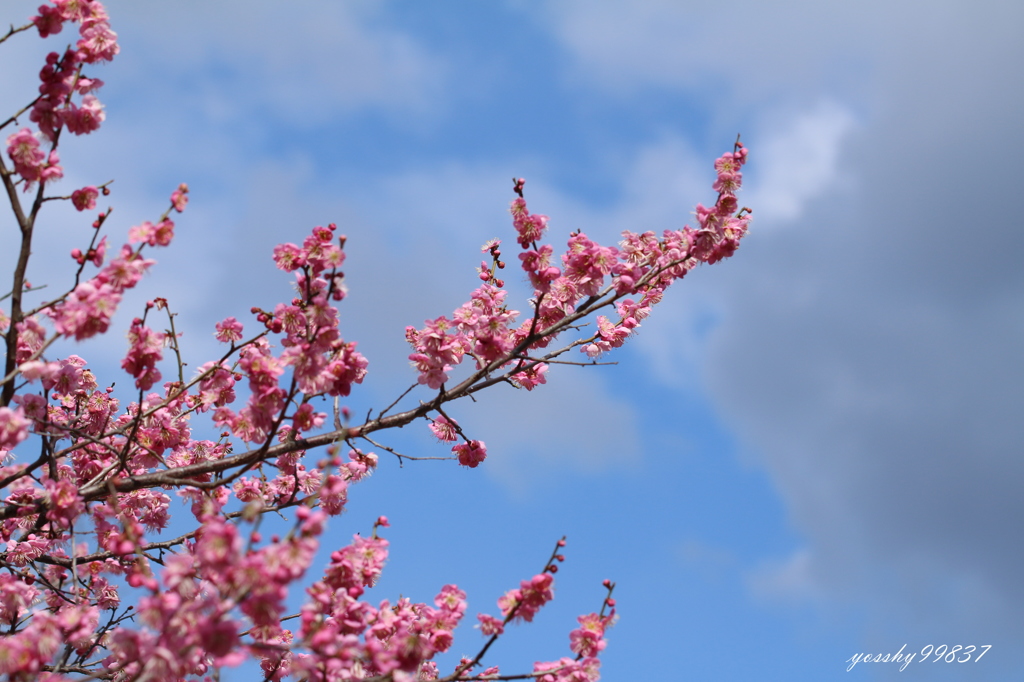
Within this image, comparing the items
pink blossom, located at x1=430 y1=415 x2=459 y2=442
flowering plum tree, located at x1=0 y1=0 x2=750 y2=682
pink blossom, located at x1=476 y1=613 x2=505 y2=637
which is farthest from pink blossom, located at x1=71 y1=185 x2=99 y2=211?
pink blossom, located at x1=476 y1=613 x2=505 y2=637

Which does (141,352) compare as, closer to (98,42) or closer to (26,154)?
(26,154)

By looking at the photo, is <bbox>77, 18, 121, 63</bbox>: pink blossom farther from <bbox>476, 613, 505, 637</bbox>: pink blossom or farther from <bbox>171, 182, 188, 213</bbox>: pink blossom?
<bbox>476, 613, 505, 637</bbox>: pink blossom

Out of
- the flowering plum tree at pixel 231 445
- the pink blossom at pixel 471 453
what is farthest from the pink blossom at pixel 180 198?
the pink blossom at pixel 471 453

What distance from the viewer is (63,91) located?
523cm

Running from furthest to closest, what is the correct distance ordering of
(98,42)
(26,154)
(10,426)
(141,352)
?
(98,42), (26,154), (141,352), (10,426)

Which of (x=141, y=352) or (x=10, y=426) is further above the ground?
(x=141, y=352)

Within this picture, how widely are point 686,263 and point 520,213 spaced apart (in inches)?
49.5

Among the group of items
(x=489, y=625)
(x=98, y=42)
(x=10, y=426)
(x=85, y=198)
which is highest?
(x=98, y=42)

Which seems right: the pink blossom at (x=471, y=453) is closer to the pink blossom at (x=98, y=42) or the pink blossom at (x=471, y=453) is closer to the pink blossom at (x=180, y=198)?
the pink blossom at (x=180, y=198)

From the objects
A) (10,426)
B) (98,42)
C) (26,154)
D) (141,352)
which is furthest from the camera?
(98,42)

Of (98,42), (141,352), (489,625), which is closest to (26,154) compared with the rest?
(98,42)

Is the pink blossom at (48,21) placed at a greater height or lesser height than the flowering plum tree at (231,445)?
greater

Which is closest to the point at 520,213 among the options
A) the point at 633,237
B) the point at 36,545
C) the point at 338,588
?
the point at 633,237

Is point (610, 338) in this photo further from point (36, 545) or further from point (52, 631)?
point (36, 545)
